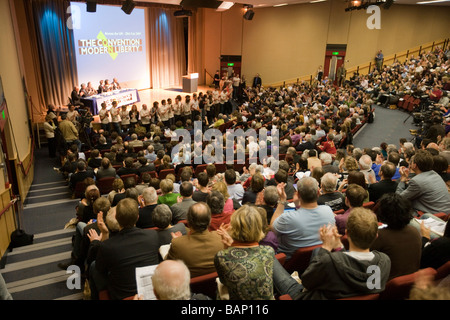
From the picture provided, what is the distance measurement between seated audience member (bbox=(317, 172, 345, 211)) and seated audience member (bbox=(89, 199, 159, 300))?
1.79m

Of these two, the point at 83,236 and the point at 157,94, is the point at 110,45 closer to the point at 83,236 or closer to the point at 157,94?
the point at 157,94

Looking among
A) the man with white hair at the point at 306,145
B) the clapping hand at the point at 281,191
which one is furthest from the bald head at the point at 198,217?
the man with white hair at the point at 306,145

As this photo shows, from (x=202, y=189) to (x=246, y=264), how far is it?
2371mm

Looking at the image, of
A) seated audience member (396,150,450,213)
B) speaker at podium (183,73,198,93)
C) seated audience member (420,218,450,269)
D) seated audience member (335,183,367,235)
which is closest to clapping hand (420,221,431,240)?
seated audience member (420,218,450,269)

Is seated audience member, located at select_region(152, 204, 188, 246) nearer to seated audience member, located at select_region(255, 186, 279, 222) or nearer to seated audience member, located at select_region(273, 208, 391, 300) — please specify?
seated audience member, located at select_region(255, 186, 279, 222)

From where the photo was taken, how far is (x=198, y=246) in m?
2.23

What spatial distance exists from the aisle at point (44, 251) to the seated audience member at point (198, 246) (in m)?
1.75

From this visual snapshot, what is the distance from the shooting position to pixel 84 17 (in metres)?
12.5

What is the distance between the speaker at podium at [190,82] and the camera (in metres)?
15.8

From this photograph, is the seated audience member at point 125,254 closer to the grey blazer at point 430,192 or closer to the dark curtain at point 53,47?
the grey blazer at point 430,192

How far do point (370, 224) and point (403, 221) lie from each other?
20.1 inches
